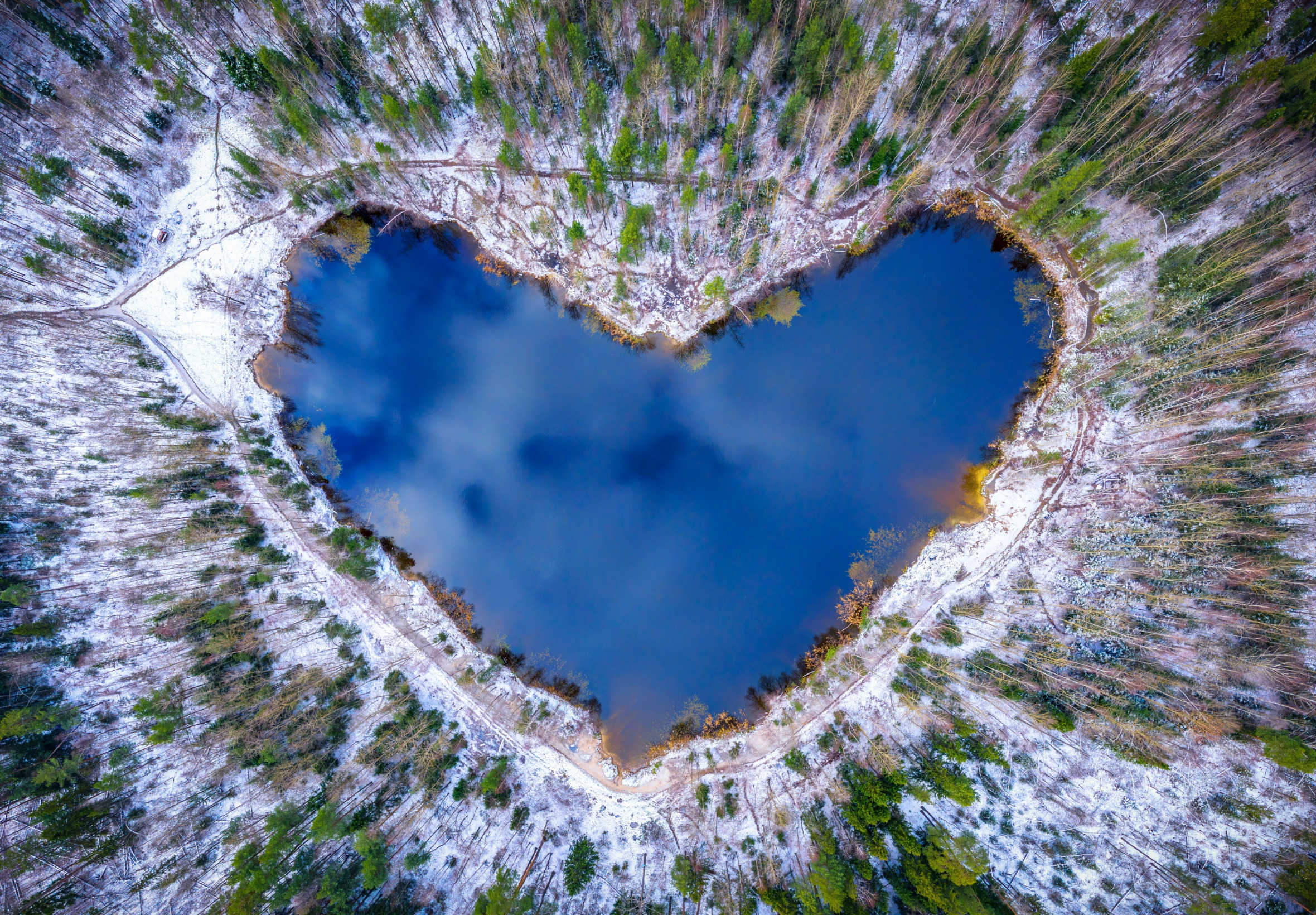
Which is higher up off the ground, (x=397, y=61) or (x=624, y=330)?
(x=397, y=61)

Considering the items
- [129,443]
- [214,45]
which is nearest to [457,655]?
[129,443]

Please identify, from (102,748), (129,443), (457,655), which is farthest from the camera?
(457,655)

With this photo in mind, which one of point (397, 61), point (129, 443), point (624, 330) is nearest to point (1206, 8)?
point (624, 330)

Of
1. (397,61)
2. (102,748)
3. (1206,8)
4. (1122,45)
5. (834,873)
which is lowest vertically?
(102,748)

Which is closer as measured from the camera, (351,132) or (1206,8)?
(1206,8)

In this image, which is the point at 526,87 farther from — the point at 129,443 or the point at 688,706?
the point at 688,706

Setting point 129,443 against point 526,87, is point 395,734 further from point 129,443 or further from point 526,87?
point 526,87

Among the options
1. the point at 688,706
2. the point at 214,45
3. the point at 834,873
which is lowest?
the point at 834,873

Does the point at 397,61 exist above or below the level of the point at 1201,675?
above

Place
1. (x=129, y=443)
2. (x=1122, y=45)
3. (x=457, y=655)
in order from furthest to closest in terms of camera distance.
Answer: (x=457, y=655) → (x=129, y=443) → (x=1122, y=45)
